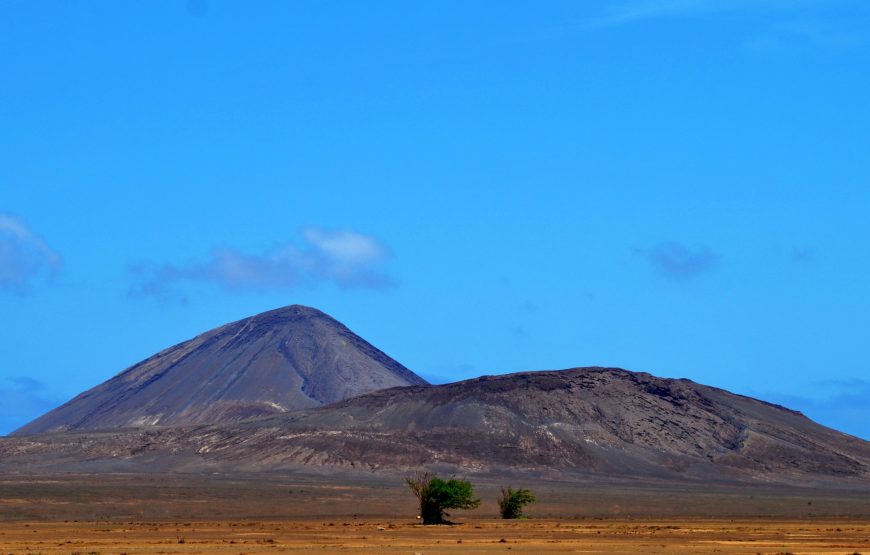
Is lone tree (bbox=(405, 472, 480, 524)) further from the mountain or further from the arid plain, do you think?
the mountain

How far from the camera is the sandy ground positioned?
47562 millimetres

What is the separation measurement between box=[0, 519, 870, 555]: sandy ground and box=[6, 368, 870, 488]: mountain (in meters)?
74.3

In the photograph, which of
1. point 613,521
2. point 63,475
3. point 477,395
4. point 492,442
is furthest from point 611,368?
point 613,521

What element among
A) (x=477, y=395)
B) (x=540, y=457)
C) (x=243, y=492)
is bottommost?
(x=243, y=492)

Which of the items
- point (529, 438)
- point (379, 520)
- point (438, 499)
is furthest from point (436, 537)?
point (529, 438)

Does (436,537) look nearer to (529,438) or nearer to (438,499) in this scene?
(438,499)

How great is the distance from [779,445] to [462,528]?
102 meters

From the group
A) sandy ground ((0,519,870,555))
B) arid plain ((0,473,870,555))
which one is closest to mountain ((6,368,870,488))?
arid plain ((0,473,870,555))

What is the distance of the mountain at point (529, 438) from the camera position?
144 meters

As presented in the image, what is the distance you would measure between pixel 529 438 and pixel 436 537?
97.1 m

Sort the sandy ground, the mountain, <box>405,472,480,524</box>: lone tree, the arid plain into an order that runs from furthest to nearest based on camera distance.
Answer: the mountain < <box>405,472,480,524</box>: lone tree < the arid plain < the sandy ground

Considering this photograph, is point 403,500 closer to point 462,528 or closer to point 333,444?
point 462,528

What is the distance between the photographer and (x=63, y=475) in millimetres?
127312

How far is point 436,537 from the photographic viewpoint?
5503 centimetres
